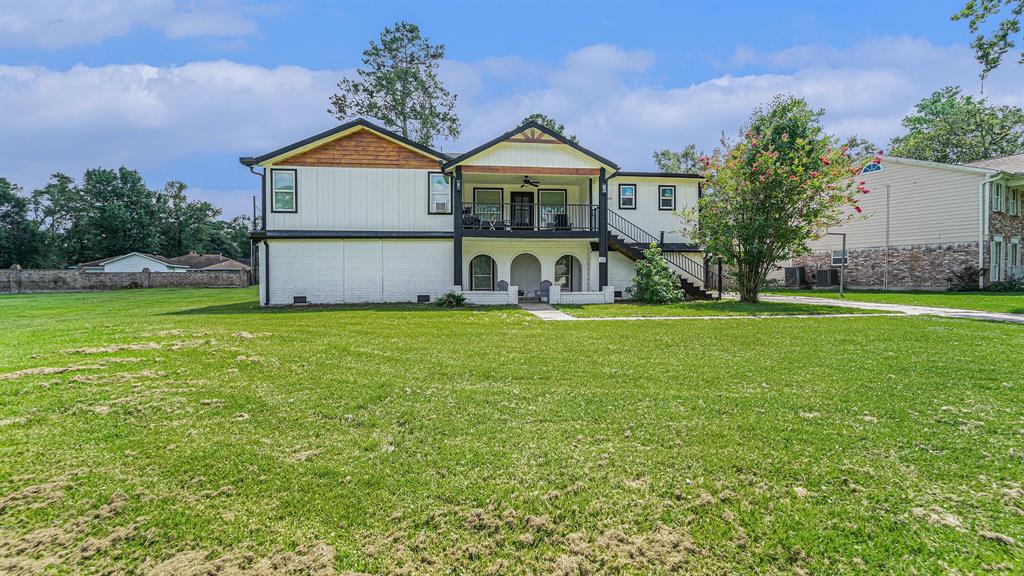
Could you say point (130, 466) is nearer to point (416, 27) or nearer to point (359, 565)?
point (359, 565)

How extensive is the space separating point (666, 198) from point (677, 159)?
2502 cm

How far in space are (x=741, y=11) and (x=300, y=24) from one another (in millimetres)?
11512

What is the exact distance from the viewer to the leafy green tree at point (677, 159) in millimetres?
40250

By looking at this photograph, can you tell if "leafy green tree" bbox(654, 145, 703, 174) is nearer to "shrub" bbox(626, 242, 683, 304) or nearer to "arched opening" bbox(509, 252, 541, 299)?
"arched opening" bbox(509, 252, 541, 299)

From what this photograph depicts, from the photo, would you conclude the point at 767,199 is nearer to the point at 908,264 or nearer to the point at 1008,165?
the point at 908,264

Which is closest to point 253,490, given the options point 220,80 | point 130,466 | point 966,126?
point 130,466

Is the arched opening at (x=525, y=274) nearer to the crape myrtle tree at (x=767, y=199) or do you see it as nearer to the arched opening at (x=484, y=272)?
the arched opening at (x=484, y=272)

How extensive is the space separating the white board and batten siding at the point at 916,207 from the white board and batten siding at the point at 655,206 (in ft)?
23.2

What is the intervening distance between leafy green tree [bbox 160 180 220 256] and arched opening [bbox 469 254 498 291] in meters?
46.9

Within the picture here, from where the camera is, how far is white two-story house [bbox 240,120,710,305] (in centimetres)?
1573

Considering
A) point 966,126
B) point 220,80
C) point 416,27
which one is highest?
point 416,27

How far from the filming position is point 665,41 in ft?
43.9

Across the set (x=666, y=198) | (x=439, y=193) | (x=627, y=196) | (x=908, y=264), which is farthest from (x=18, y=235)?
(x=908, y=264)

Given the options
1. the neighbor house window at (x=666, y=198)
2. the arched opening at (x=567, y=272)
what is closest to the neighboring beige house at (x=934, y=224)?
the neighbor house window at (x=666, y=198)
